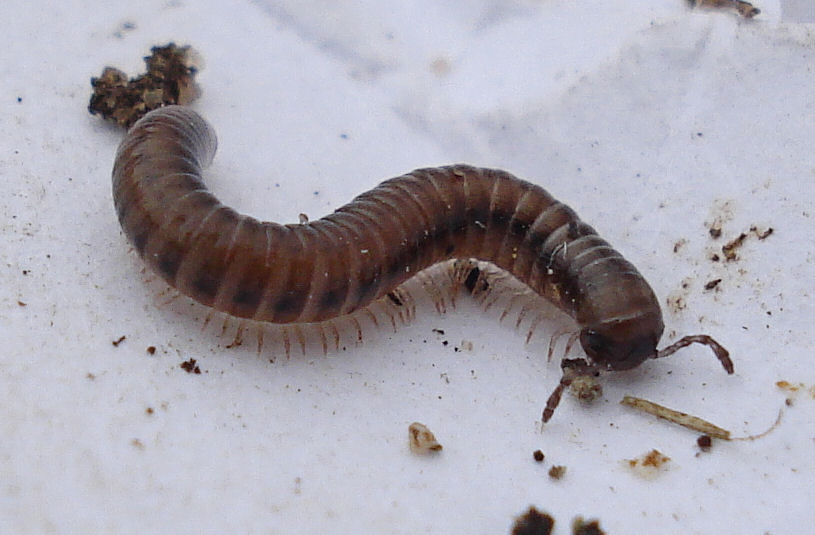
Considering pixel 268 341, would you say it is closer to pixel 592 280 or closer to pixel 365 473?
pixel 365 473

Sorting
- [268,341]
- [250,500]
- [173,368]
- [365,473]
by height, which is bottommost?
[250,500]

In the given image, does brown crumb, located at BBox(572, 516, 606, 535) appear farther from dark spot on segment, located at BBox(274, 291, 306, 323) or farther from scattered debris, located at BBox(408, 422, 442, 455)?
dark spot on segment, located at BBox(274, 291, 306, 323)

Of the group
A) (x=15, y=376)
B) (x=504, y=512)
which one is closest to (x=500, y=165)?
(x=504, y=512)

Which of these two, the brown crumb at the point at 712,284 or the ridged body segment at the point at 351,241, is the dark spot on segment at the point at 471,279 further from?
the brown crumb at the point at 712,284

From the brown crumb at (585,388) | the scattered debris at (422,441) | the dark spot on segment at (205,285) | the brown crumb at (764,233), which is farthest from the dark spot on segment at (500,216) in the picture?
the dark spot on segment at (205,285)

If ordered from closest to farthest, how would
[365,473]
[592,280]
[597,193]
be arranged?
[365,473], [592,280], [597,193]

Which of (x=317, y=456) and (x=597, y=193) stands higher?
(x=597, y=193)

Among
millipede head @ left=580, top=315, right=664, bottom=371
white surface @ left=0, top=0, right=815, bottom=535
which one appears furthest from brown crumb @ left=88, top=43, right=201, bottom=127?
millipede head @ left=580, top=315, right=664, bottom=371
